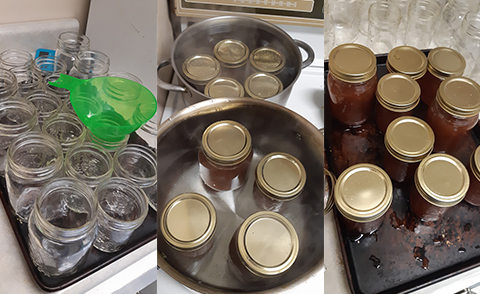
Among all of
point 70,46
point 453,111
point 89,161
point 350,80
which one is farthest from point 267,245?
point 70,46

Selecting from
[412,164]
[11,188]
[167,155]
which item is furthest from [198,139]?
[11,188]

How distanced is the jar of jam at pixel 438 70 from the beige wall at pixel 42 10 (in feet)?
2.19

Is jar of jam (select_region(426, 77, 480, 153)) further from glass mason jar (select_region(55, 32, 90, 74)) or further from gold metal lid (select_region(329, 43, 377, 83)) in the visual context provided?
glass mason jar (select_region(55, 32, 90, 74))

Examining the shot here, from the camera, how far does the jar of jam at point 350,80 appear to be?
15.3 inches

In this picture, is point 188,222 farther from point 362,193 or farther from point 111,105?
point 111,105

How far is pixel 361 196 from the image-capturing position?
34cm

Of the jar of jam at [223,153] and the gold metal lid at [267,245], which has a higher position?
the jar of jam at [223,153]

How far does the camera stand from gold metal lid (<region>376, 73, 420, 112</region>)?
0.45 m

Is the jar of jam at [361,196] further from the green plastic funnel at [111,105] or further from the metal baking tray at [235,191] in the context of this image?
the green plastic funnel at [111,105]

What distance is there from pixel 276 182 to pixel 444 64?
45cm

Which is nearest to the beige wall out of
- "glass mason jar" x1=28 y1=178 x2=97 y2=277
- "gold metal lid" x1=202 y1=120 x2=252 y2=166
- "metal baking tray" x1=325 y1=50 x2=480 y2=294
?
"glass mason jar" x1=28 y1=178 x2=97 y2=277

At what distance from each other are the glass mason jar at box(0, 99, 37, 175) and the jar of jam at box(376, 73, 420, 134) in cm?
52

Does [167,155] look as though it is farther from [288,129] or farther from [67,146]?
[67,146]

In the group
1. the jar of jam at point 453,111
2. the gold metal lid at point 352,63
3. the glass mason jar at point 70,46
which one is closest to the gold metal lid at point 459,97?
the jar of jam at point 453,111
